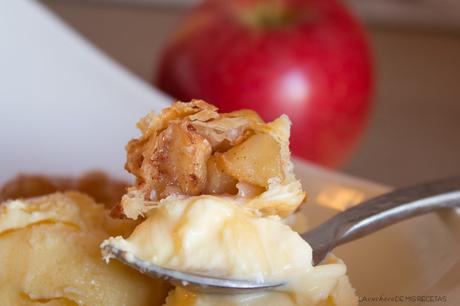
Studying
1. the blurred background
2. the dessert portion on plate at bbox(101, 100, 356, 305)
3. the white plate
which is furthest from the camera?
the blurred background

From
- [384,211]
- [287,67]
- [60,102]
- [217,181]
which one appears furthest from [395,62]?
[217,181]

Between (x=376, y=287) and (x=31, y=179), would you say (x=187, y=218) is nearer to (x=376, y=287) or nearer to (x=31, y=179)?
(x=376, y=287)

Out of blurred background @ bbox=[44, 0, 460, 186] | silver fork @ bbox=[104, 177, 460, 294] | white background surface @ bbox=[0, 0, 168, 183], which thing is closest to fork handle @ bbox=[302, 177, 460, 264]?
silver fork @ bbox=[104, 177, 460, 294]

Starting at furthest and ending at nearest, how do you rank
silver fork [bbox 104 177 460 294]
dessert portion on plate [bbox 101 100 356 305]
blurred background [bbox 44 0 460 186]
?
blurred background [bbox 44 0 460 186], silver fork [bbox 104 177 460 294], dessert portion on plate [bbox 101 100 356 305]

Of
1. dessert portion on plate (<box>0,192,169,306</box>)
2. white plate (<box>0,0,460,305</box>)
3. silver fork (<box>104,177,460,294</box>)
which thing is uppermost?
white plate (<box>0,0,460,305</box>)

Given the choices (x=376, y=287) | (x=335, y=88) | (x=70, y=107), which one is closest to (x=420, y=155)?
(x=335, y=88)

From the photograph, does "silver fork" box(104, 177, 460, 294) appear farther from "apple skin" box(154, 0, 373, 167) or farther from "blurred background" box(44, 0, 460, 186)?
"blurred background" box(44, 0, 460, 186)
